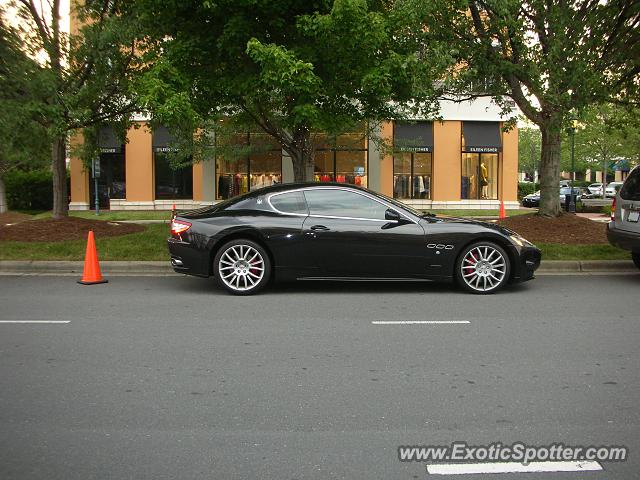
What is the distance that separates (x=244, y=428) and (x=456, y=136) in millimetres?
25686

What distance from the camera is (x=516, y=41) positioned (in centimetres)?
1160

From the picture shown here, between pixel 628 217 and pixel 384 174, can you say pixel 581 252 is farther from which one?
pixel 384 174

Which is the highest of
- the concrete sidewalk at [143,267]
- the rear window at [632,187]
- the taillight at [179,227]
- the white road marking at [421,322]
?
the rear window at [632,187]

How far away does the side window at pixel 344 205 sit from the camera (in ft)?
27.5

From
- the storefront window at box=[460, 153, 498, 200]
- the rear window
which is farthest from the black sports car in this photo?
the storefront window at box=[460, 153, 498, 200]

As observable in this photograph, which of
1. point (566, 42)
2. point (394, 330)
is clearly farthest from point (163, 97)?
point (566, 42)

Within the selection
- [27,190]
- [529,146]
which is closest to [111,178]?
[27,190]

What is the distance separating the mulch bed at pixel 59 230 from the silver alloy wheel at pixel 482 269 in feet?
27.2

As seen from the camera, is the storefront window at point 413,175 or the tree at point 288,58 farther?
the storefront window at point 413,175

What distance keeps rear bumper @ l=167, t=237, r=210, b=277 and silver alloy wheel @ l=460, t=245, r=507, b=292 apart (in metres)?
3.57

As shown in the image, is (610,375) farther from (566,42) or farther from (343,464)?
(566,42)

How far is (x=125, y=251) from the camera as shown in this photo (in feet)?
36.7

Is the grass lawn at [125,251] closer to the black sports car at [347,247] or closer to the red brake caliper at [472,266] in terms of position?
the black sports car at [347,247]

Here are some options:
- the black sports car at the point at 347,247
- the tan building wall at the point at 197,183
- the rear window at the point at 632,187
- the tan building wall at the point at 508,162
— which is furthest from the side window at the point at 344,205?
the tan building wall at the point at 508,162
